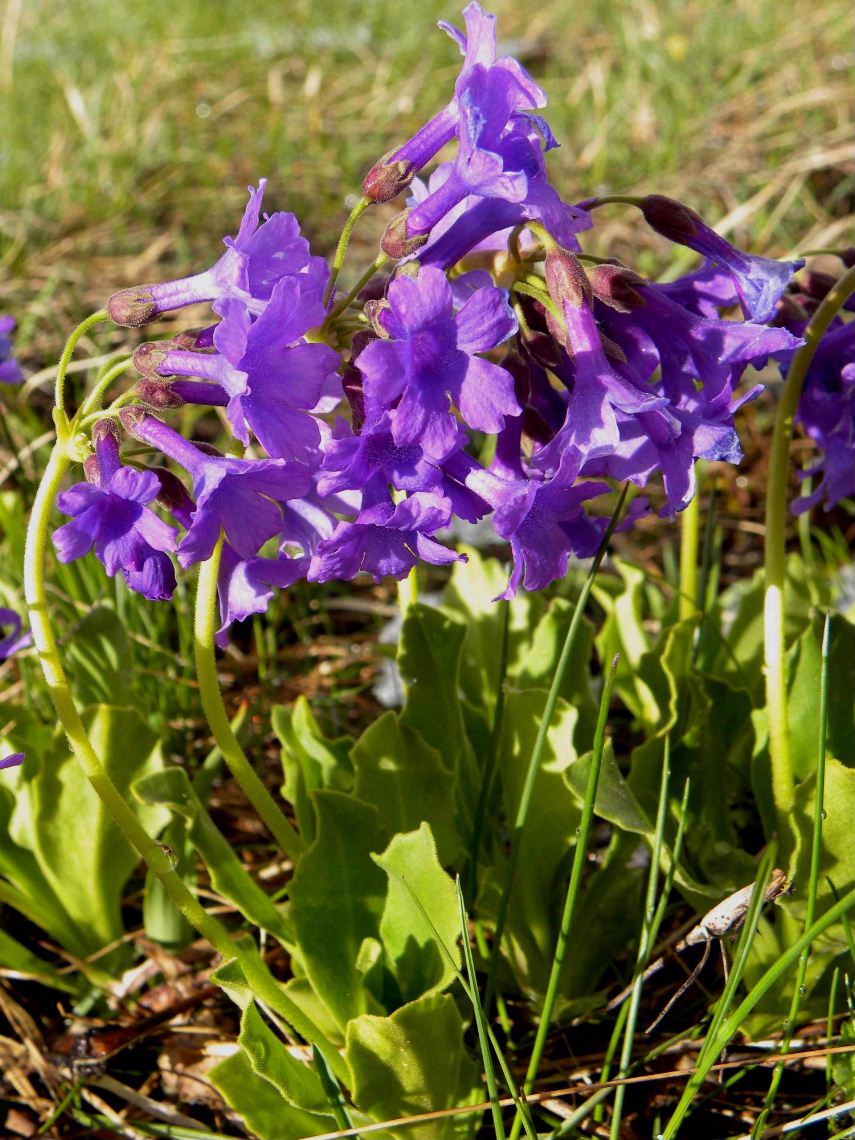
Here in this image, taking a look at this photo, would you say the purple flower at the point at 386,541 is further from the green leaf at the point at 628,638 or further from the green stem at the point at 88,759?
the green leaf at the point at 628,638

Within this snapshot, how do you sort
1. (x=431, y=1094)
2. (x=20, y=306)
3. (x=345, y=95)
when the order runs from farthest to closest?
(x=345, y=95)
(x=20, y=306)
(x=431, y=1094)

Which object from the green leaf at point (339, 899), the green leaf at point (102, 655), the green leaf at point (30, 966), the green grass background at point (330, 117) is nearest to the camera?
the green leaf at point (339, 899)

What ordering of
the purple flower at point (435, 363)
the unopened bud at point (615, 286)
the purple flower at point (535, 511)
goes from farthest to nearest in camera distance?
1. the unopened bud at point (615, 286)
2. the purple flower at point (535, 511)
3. the purple flower at point (435, 363)

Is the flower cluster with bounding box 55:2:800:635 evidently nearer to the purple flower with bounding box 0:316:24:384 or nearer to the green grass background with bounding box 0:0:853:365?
the purple flower with bounding box 0:316:24:384

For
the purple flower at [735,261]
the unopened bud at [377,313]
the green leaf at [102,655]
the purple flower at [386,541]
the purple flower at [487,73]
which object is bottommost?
the green leaf at [102,655]

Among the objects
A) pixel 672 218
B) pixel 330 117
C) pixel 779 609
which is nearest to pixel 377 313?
pixel 672 218

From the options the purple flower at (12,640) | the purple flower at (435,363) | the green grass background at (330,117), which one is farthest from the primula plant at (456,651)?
the green grass background at (330,117)

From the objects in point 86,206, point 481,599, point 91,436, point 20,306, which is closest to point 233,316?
point 91,436

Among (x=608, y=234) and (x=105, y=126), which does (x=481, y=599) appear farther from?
(x=105, y=126)
